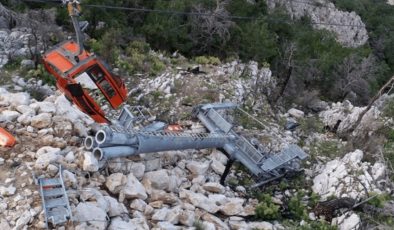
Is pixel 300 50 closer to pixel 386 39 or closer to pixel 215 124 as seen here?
pixel 215 124

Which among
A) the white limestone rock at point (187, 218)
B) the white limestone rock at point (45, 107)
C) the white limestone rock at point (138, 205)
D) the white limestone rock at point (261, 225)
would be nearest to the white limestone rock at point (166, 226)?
the white limestone rock at point (187, 218)

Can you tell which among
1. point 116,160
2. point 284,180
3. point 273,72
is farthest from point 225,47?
point 116,160

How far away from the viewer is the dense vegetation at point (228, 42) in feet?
46.0

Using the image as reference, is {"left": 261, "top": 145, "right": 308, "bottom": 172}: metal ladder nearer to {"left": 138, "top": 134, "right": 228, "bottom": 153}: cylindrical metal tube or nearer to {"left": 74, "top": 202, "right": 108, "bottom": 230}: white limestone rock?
{"left": 138, "top": 134, "right": 228, "bottom": 153}: cylindrical metal tube

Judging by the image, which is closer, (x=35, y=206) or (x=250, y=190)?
(x=35, y=206)

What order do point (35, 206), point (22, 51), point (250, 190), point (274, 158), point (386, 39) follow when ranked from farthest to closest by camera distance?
point (386, 39) → point (22, 51) → point (274, 158) → point (250, 190) → point (35, 206)

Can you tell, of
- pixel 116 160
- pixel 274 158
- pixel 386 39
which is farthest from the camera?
pixel 386 39

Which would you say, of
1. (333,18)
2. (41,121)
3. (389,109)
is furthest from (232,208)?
(333,18)

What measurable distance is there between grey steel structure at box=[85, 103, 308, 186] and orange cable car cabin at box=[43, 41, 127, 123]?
28.7 inches

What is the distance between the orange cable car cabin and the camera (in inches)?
261

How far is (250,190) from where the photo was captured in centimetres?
795

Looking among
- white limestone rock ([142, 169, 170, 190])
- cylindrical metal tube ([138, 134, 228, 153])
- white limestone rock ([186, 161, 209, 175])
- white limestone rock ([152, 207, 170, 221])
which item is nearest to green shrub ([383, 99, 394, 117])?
cylindrical metal tube ([138, 134, 228, 153])

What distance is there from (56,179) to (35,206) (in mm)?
440

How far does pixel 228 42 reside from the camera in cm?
1512
